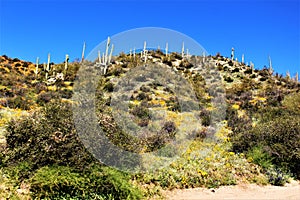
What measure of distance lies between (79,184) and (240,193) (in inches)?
211

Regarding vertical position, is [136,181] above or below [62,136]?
below

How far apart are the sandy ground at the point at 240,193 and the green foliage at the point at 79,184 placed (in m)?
1.88

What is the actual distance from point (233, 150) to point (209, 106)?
10.9m

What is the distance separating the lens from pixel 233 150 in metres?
13.8

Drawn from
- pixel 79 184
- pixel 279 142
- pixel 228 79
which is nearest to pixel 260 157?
pixel 279 142

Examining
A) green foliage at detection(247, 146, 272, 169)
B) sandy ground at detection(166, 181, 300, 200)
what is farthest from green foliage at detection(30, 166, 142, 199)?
green foliage at detection(247, 146, 272, 169)

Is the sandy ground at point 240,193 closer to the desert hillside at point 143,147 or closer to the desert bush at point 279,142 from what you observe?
the desert hillside at point 143,147

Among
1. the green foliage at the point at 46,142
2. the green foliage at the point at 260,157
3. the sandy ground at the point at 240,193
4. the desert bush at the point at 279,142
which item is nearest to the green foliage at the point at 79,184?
the green foliage at the point at 46,142

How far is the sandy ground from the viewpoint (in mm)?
9281

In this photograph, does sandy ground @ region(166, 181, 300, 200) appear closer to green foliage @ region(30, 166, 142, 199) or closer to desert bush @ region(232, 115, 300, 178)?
desert bush @ region(232, 115, 300, 178)

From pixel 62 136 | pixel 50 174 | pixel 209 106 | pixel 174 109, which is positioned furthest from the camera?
pixel 209 106

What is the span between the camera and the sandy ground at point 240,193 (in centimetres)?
928

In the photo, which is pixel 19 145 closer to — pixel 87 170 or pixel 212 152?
pixel 87 170

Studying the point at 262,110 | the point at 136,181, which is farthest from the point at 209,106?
the point at 136,181
